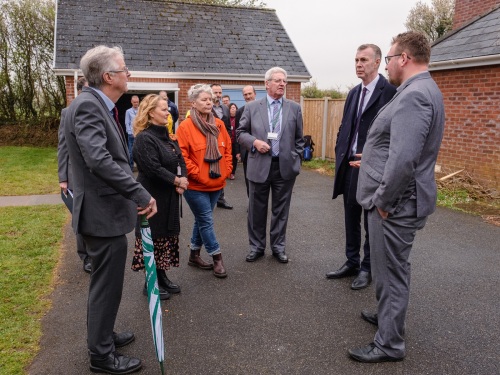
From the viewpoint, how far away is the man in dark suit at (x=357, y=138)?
161 inches

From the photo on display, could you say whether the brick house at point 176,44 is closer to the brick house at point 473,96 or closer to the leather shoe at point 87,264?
the brick house at point 473,96

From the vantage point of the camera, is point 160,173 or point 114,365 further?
point 160,173

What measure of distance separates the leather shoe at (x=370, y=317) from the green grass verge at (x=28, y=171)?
7317 millimetres

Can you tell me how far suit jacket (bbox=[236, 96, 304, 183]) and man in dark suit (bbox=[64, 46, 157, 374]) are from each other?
2241mm

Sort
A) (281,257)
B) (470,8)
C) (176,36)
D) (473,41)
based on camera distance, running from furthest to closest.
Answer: (176,36), (470,8), (473,41), (281,257)

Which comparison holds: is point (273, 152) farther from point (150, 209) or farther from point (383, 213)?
point (150, 209)

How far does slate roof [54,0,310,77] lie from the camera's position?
45.6ft

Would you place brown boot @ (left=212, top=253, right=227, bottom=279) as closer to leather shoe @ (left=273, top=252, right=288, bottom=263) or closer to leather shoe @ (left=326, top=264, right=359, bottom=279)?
leather shoe @ (left=273, top=252, right=288, bottom=263)

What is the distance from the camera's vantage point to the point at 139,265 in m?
3.98

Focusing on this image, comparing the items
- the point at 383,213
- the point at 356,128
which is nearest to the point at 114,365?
the point at 383,213

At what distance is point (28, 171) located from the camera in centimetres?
1114

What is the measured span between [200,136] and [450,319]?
2.95 metres

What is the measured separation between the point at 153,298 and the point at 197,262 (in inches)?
78.7

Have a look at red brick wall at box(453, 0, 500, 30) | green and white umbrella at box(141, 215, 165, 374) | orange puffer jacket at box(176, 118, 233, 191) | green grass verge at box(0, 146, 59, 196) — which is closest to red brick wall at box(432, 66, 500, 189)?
red brick wall at box(453, 0, 500, 30)
